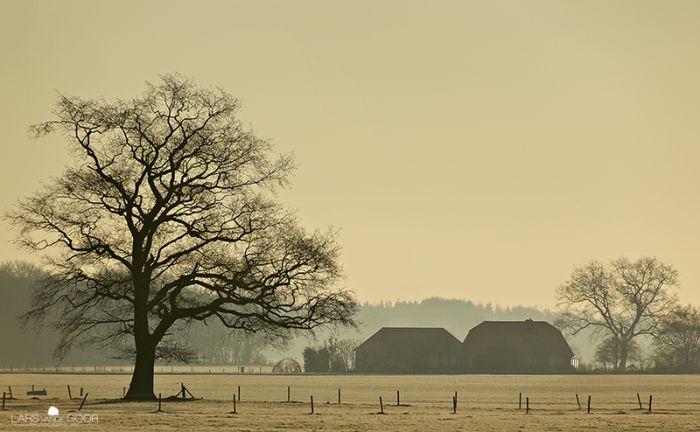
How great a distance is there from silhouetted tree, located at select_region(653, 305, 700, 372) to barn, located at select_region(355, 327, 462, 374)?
88.1 ft

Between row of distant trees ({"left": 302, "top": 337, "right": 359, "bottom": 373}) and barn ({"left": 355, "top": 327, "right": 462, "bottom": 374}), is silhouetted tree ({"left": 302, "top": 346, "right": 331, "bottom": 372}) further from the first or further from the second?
barn ({"left": 355, "top": 327, "right": 462, "bottom": 374})

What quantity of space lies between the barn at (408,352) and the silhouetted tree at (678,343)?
26.9 metres

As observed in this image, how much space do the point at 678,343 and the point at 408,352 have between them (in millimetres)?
35558

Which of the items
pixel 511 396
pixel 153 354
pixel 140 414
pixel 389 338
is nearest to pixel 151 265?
pixel 153 354

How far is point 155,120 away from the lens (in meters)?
57.4

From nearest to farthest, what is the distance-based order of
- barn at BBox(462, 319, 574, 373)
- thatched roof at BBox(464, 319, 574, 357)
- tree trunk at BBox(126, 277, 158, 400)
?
tree trunk at BBox(126, 277, 158, 400) < barn at BBox(462, 319, 574, 373) < thatched roof at BBox(464, 319, 574, 357)

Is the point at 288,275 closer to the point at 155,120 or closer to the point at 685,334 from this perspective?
the point at 155,120

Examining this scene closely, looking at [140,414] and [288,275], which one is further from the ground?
[288,275]

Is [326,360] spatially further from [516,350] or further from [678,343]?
[678,343]

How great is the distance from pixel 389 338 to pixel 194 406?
10223 cm

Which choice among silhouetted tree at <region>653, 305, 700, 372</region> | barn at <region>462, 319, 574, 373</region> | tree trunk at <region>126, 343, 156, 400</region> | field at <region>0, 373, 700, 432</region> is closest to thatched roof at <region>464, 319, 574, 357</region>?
barn at <region>462, 319, 574, 373</region>

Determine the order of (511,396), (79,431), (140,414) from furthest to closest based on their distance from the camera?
(511,396) < (140,414) < (79,431)

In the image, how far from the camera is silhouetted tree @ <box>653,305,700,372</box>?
150 m

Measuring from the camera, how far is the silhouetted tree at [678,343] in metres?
150
